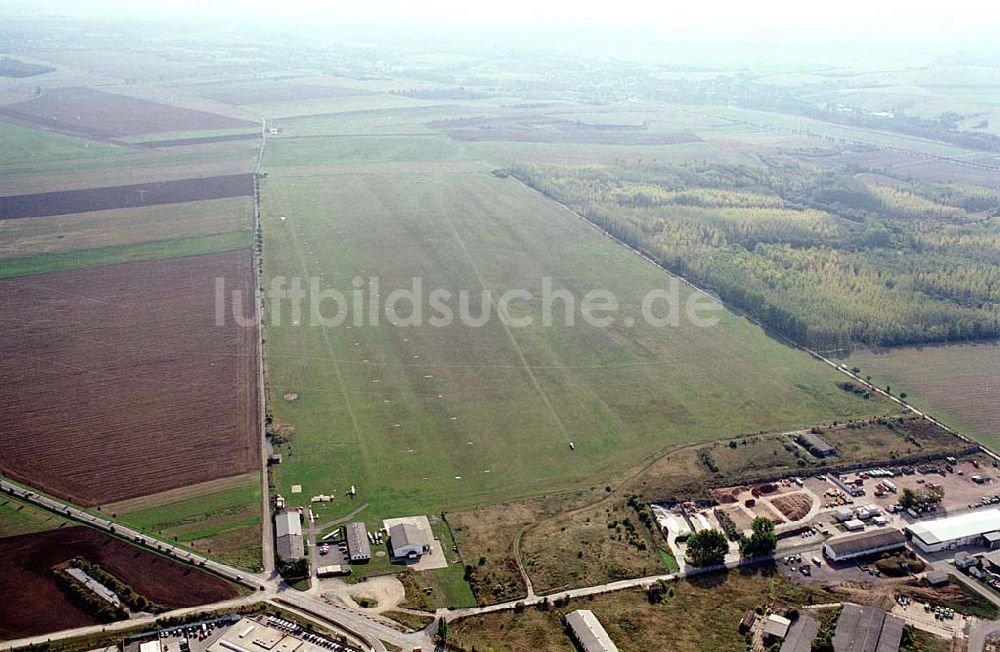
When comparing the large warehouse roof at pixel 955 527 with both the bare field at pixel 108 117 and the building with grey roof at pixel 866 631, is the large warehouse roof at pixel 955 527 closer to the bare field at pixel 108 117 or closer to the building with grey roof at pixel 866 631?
the building with grey roof at pixel 866 631

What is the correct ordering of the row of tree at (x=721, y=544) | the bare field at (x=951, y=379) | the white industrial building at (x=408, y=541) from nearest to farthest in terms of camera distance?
the white industrial building at (x=408, y=541)
the row of tree at (x=721, y=544)
the bare field at (x=951, y=379)

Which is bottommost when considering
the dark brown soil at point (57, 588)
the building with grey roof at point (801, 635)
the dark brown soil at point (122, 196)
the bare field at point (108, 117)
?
the dark brown soil at point (57, 588)

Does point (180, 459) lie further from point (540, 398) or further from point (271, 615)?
point (540, 398)

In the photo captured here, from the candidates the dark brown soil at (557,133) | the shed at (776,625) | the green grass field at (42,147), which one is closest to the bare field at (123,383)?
the shed at (776,625)

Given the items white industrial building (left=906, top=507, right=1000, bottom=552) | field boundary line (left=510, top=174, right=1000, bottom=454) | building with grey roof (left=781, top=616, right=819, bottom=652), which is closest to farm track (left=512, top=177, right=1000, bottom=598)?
field boundary line (left=510, top=174, right=1000, bottom=454)

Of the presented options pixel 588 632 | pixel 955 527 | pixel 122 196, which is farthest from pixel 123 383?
pixel 955 527

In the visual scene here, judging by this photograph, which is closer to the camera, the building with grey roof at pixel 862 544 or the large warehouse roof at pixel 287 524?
the large warehouse roof at pixel 287 524

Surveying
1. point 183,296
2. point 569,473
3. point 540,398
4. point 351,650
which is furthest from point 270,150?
point 351,650
